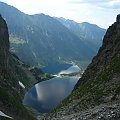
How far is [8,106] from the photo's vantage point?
125 meters

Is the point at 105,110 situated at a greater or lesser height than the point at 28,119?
greater

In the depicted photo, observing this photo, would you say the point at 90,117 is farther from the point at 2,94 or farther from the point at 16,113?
the point at 2,94

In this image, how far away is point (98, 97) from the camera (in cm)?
6562

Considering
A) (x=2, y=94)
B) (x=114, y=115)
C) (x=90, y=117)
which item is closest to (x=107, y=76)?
(x=90, y=117)

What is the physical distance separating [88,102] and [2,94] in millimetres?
71782

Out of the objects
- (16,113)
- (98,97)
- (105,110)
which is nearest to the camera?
(105,110)

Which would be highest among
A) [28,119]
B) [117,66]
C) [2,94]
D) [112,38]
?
[112,38]

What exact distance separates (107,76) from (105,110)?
3292 cm

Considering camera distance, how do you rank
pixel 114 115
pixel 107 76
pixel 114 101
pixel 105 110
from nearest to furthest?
1. pixel 114 115
2. pixel 105 110
3. pixel 114 101
4. pixel 107 76

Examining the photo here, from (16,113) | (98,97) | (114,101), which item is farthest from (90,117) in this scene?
(16,113)

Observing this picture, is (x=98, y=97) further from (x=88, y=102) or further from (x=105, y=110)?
(x=105, y=110)

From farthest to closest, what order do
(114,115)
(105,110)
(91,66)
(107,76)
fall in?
1. (91,66)
2. (107,76)
3. (105,110)
4. (114,115)

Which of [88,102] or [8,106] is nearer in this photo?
[88,102]

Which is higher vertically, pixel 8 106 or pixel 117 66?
pixel 117 66
